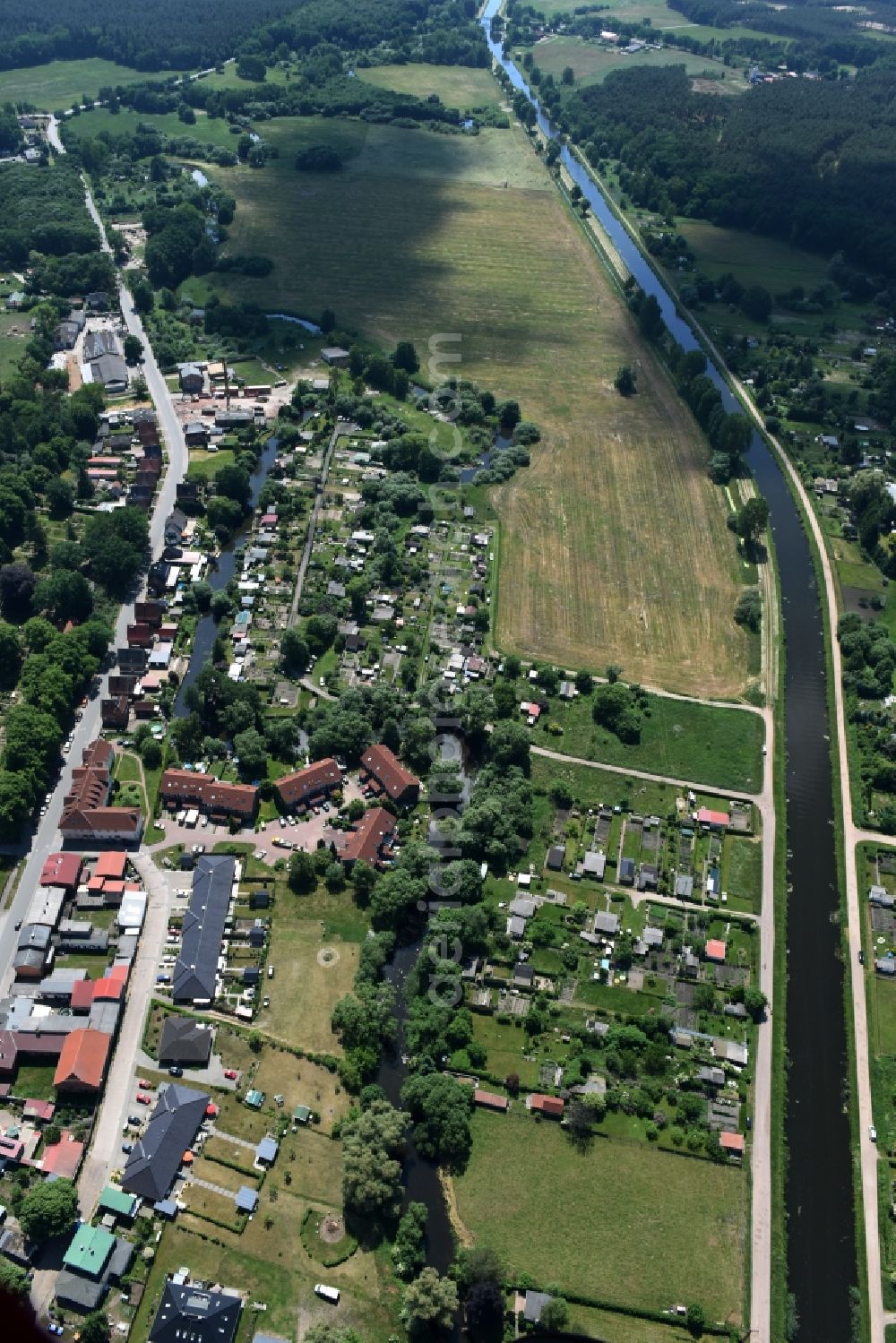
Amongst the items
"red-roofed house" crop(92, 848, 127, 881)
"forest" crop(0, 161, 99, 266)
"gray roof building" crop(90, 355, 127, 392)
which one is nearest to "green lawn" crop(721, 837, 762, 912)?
"red-roofed house" crop(92, 848, 127, 881)

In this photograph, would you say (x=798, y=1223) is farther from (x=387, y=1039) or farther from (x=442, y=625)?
(x=442, y=625)

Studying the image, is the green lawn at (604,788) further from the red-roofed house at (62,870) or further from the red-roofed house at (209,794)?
the red-roofed house at (62,870)

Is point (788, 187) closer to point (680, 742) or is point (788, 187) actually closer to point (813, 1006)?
point (680, 742)

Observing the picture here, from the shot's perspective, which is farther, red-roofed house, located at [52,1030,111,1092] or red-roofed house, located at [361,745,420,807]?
red-roofed house, located at [361,745,420,807]

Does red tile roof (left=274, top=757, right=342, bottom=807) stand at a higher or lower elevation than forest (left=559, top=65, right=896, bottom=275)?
lower

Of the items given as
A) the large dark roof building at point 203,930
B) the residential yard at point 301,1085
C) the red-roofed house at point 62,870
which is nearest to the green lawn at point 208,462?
the red-roofed house at point 62,870

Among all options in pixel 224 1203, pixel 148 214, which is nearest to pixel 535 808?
pixel 224 1203

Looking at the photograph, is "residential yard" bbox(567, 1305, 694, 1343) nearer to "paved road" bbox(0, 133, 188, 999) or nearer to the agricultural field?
"paved road" bbox(0, 133, 188, 999)
